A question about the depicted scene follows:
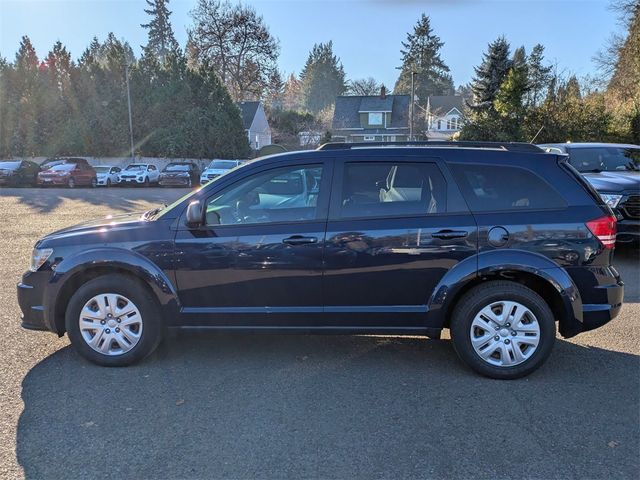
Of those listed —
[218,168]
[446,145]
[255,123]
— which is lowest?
[218,168]

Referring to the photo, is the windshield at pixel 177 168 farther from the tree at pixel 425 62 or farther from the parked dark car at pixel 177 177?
the tree at pixel 425 62

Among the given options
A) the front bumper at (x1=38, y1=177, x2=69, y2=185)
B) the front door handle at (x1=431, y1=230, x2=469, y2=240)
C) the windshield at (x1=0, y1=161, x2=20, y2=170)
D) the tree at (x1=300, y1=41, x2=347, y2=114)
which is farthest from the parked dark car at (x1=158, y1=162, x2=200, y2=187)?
the tree at (x1=300, y1=41, x2=347, y2=114)

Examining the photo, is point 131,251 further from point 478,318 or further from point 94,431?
point 478,318

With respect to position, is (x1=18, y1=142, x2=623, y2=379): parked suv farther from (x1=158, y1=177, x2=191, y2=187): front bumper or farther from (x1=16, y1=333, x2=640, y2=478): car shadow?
(x1=158, y1=177, x2=191, y2=187): front bumper

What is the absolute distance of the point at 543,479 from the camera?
2822 millimetres

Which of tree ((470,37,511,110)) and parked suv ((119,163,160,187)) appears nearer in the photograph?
parked suv ((119,163,160,187))

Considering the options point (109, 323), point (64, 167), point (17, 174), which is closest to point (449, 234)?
point (109, 323)

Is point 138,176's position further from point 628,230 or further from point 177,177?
point 628,230

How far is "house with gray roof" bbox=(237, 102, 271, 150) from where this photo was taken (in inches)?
1857

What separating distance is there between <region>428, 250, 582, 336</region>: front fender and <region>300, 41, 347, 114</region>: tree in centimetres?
9061


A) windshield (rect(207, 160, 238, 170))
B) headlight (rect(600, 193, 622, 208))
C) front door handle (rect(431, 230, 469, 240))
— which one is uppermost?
windshield (rect(207, 160, 238, 170))

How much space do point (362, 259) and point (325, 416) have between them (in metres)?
1.22

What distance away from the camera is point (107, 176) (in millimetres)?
28828

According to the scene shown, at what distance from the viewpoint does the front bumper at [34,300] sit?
14.0ft
